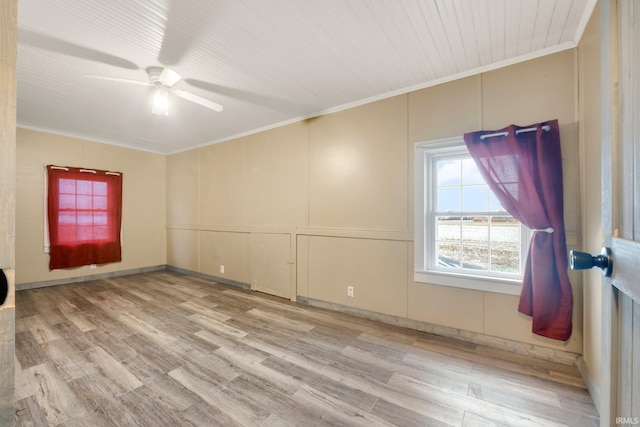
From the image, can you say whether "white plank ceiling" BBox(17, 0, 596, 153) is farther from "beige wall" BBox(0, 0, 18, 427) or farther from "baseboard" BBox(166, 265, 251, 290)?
"baseboard" BBox(166, 265, 251, 290)

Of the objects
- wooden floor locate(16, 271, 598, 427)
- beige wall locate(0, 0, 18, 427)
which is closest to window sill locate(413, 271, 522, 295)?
wooden floor locate(16, 271, 598, 427)

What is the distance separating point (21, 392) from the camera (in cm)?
177

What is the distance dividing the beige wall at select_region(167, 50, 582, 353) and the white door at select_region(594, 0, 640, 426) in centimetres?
183

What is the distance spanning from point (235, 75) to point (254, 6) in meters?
0.95

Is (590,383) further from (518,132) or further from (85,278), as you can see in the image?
(85,278)

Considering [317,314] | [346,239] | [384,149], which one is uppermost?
[384,149]

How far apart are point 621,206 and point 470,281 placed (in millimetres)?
2033

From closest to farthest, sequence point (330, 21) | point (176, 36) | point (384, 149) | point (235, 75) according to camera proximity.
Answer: point (330, 21) → point (176, 36) → point (235, 75) → point (384, 149)

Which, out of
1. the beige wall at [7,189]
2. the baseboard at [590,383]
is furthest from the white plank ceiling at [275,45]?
the baseboard at [590,383]

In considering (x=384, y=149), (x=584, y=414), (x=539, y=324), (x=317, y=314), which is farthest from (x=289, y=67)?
(x=584, y=414)

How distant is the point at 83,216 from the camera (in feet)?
15.1

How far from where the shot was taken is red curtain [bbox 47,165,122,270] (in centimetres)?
428

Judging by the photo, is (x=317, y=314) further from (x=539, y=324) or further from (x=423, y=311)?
(x=539, y=324)

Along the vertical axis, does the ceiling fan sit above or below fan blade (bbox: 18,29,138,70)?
below
